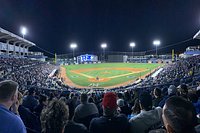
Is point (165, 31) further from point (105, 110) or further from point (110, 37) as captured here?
point (105, 110)

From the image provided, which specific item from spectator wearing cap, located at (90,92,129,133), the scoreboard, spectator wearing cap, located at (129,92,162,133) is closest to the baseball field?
the scoreboard

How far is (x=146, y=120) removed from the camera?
4445 mm

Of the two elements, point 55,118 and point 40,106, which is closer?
point 55,118

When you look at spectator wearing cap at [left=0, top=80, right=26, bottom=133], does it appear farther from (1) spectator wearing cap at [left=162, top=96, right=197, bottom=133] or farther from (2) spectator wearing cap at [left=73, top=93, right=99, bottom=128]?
(2) spectator wearing cap at [left=73, top=93, right=99, bottom=128]

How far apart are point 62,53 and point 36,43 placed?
11027 millimetres

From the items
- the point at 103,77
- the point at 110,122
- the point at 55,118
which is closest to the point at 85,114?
the point at 110,122

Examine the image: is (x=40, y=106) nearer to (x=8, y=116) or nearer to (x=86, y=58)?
(x=8, y=116)

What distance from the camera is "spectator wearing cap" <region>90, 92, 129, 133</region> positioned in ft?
13.3

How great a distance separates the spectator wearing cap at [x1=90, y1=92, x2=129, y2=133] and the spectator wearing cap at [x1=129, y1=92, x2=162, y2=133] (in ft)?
0.93

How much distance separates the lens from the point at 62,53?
294 feet

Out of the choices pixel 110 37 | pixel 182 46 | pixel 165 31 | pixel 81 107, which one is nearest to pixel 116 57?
pixel 110 37

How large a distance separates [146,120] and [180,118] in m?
2.54

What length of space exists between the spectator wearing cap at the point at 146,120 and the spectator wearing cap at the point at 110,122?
0.93 feet

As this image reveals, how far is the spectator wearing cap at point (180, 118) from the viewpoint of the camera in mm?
1984
